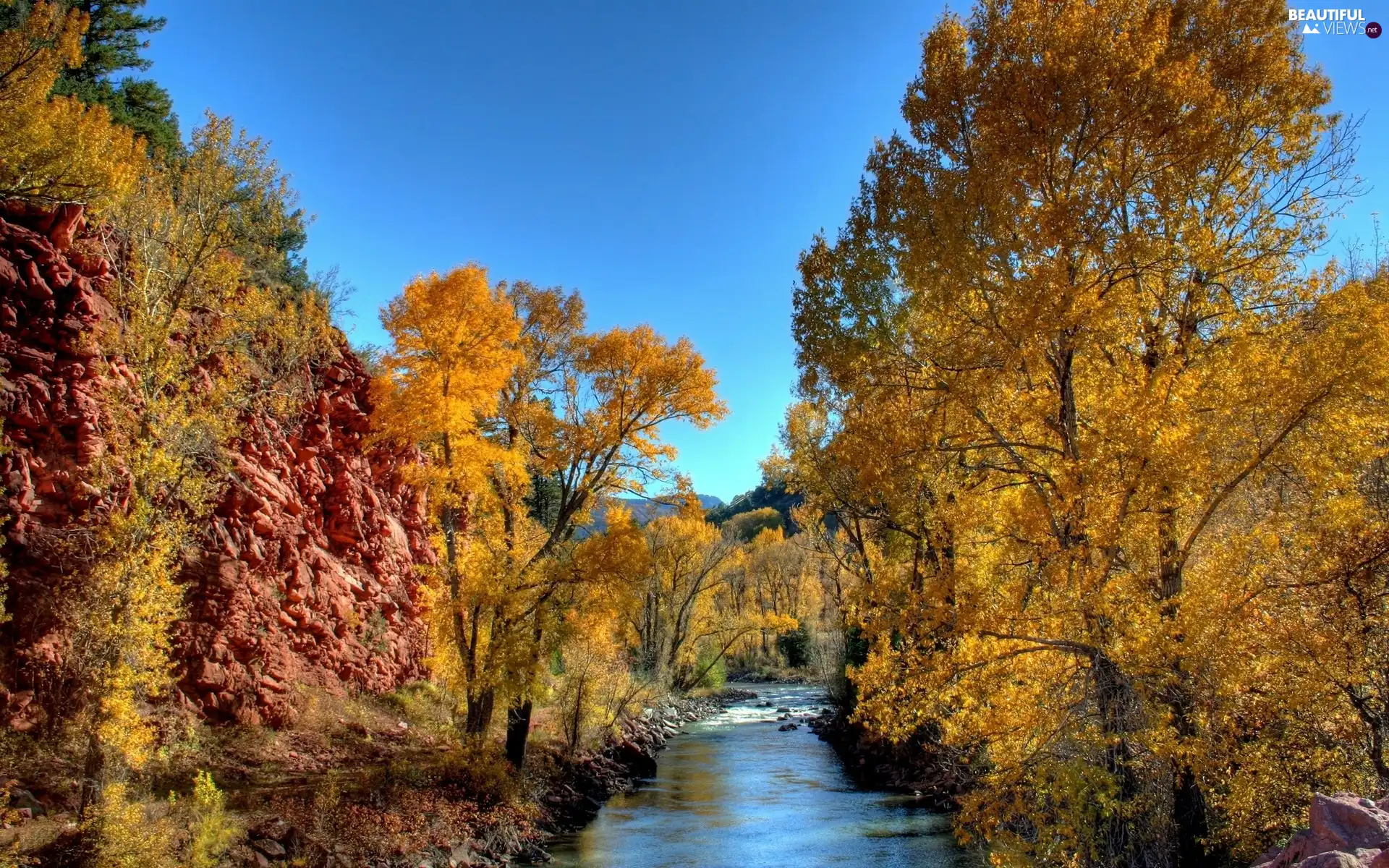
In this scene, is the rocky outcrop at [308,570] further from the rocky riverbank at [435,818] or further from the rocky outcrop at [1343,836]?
→ the rocky outcrop at [1343,836]

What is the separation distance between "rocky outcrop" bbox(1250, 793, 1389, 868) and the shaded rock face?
14905 mm

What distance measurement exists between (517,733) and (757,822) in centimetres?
582

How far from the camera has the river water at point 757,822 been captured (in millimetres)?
13281

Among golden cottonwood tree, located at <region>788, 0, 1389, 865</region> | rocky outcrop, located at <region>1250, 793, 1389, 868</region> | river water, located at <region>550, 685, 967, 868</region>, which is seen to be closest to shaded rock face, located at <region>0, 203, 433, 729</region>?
river water, located at <region>550, 685, 967, 868</region>

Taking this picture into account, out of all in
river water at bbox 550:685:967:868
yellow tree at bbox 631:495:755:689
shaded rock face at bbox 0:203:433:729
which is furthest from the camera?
yellow tree at bbox 631:495:755:689

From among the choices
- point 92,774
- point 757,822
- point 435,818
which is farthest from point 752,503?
point 92,774

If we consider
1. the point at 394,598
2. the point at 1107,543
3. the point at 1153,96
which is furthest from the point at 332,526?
the point at 1153,96

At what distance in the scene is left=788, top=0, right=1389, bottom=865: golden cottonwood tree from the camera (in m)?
6.66

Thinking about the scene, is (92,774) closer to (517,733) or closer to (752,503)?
(517,733)

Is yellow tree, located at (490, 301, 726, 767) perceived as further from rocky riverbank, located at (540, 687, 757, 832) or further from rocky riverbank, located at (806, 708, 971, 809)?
rocky riverbank, located at (806, 708, 971, 809)

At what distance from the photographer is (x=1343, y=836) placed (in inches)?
213

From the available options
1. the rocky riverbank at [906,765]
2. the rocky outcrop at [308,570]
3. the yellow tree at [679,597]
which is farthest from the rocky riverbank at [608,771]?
the rocky riverbank at [906,765]

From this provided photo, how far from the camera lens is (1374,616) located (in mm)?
6555

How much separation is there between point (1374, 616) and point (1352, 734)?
1604 mm
